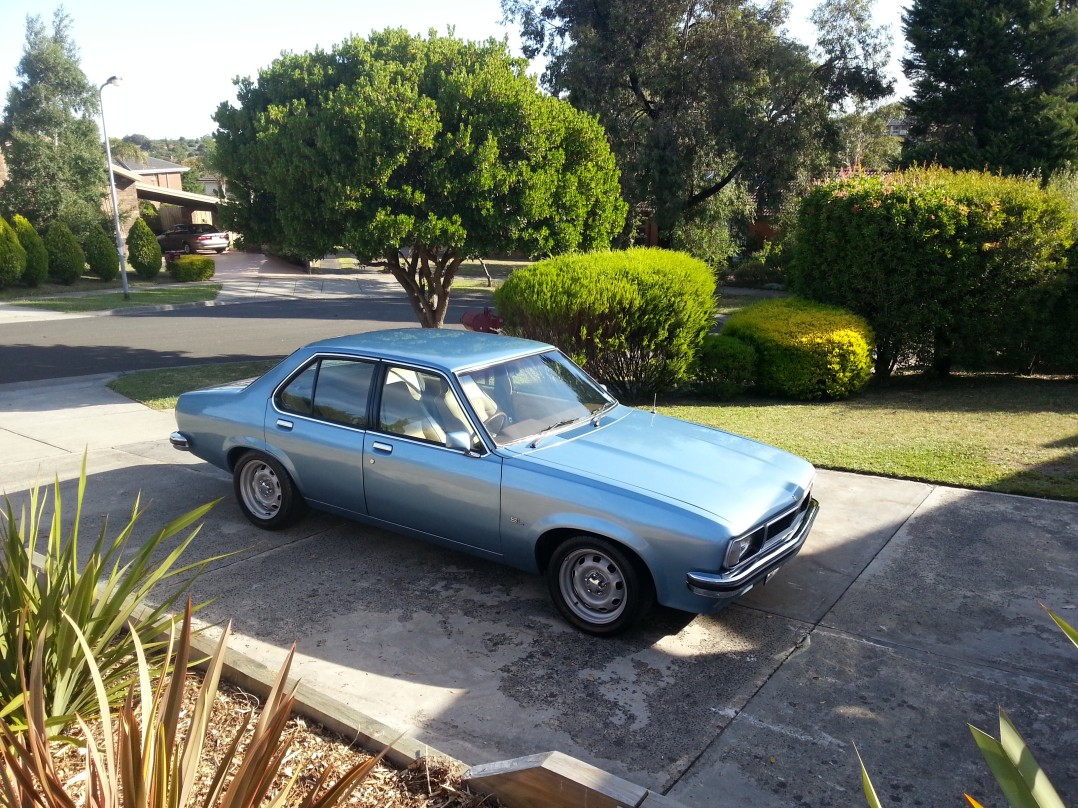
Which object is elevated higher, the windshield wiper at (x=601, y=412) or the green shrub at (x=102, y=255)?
the windshield wiper at (x=601, y=412)

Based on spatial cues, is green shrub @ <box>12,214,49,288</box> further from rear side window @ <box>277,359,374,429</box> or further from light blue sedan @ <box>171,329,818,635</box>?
rear side window @ <box>277,359,374,429</box>

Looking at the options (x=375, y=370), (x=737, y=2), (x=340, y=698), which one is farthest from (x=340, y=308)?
(x=340, y=698)

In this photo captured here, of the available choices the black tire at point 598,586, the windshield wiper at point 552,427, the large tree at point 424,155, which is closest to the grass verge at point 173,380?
the large tree at point 424,155

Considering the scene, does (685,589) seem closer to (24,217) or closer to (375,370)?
(375,370)

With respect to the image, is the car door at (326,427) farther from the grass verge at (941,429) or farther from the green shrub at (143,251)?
the green shrub at (143,251)

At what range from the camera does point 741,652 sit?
4691mm

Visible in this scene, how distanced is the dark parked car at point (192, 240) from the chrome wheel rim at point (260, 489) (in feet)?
122

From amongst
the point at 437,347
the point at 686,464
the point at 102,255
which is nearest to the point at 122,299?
the point at 102,255

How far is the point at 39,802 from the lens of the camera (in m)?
2.32

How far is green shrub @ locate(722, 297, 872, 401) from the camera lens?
1114cm

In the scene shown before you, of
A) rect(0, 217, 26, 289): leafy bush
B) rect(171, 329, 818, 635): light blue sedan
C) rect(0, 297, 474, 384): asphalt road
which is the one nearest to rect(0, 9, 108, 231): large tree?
rect(0, 217, 26, 289): leafy bush

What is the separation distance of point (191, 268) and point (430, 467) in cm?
3046

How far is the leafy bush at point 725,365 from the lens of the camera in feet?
37.1

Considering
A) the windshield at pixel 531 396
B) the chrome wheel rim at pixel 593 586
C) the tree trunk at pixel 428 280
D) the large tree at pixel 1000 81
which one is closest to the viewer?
the chrome wheel rim at pixel 593 586
